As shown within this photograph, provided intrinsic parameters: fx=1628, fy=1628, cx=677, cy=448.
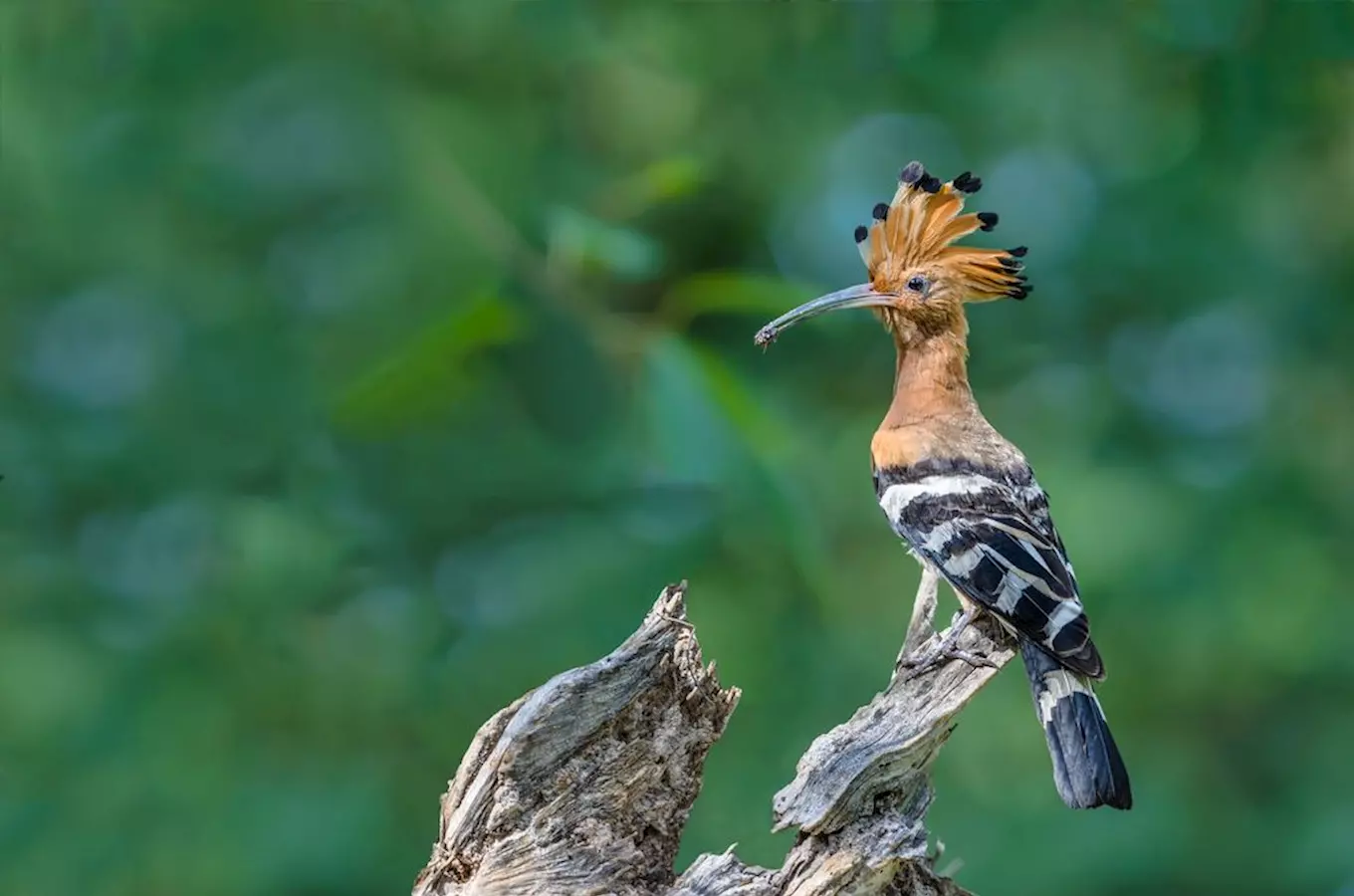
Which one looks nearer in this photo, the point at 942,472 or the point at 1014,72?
the point at 942,472

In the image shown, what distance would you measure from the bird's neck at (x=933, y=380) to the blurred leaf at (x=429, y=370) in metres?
0.99

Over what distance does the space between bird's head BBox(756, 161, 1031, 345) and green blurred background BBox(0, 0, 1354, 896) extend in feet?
3.70

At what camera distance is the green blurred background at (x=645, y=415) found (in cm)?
457

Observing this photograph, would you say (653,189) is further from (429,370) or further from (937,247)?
(937,247)

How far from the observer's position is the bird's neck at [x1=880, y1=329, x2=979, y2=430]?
3.11m

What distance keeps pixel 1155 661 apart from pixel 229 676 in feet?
9.44

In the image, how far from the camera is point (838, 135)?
5.07 metres

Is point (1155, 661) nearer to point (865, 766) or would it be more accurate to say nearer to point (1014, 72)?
point (1014, 72)

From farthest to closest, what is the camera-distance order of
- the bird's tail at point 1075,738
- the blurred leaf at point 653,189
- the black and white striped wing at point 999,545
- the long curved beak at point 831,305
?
the blurred leaf at point 653,189 → the long curved beak at point 831,305 → the black and white striped wing at point 999,545 → the bird's tail at point 1075,738

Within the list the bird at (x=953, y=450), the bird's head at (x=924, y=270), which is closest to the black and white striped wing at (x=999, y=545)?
the bird at (x=953, y=450)

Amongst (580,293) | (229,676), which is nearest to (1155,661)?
(580,293)

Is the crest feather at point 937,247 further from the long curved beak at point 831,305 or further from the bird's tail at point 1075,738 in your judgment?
the bird's tail at point 1075,738

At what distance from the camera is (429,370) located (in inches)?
153

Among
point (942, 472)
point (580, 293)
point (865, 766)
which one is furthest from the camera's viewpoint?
point (580, 293)
